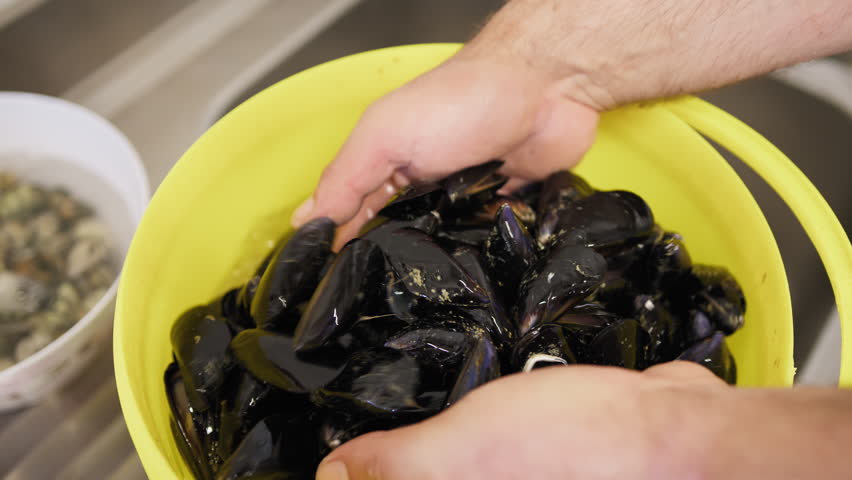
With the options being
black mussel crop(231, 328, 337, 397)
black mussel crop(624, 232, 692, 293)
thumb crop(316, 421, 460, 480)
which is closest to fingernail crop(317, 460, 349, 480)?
thumb crop(316, 421, 460, 480)

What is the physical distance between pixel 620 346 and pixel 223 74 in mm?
850

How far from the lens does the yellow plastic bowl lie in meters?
0.55

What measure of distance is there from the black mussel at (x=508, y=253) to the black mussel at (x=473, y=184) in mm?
62

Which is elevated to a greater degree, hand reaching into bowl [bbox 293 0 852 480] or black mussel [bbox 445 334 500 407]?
hand reaching into bowl [bbox 293 0 852 480]

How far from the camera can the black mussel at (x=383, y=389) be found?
0.50 meters

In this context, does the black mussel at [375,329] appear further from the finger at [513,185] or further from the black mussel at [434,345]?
the finger at [513,185]

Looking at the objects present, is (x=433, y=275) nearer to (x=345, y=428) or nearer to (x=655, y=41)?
(x=345, y=428)

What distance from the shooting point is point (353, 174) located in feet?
2.25

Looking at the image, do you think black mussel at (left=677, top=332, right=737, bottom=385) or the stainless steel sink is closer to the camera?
black mussel at (left=677, top=332, right=737, bottom=385)

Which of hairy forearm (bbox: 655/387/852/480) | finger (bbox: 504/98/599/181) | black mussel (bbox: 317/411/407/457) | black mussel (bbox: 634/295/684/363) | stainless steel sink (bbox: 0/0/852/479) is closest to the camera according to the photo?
hairy forearm (bbox: 655/387/852/480)

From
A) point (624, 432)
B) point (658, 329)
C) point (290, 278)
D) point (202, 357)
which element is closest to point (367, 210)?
point (290, 278)

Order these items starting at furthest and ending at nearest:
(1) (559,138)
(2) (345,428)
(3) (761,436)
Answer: (1) (559,138) < (2) (345,428) < (3) (761,436)

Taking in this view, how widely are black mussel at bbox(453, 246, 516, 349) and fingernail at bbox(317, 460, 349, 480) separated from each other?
21 cm

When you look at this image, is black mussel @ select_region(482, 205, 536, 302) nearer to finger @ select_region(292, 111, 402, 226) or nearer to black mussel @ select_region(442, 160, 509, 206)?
black mussel @ select_region(442, 160, 509, 206)
